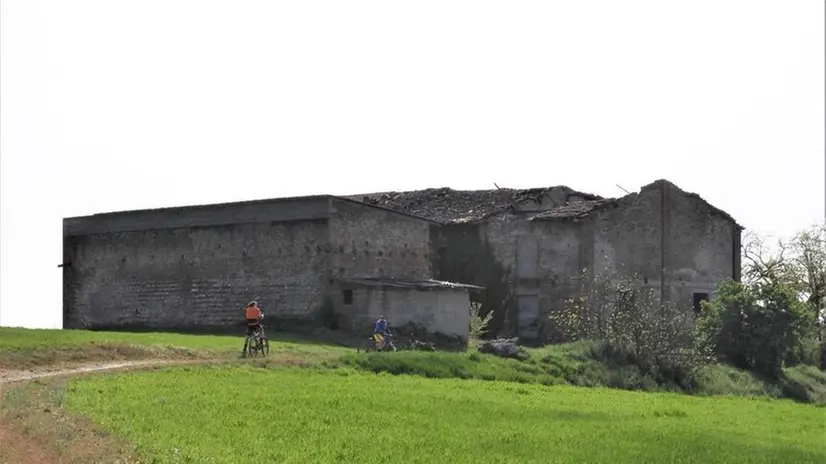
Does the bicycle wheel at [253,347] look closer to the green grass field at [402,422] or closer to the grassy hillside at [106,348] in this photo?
the grassy hillside at [106,348]

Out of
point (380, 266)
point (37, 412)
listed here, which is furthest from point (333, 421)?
point (380, 266)

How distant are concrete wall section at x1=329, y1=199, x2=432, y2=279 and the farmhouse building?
5 centimetres

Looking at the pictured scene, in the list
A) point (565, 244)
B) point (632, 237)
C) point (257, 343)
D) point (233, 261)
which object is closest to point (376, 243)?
point (233, 261)

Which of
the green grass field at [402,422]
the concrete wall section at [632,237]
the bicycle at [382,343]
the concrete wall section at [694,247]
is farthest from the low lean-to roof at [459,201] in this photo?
the green grass field at [402,422]

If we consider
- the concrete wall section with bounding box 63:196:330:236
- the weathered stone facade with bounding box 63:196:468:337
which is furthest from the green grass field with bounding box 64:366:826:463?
the concrete wall section with bounding box 63:196:330:236

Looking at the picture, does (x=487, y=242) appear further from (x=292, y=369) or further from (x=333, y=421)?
(x=333, y=421)

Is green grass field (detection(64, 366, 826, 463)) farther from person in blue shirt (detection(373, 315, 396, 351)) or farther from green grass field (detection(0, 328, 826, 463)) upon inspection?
person in blue shirt (detection(373, 315, 396, 351))

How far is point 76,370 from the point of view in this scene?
89.5ft

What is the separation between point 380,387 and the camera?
2572 cm

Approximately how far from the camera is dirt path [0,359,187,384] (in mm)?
25716

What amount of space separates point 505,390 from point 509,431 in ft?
26.1

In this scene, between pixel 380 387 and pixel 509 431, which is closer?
pixel 509 431

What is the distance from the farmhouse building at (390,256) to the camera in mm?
39406

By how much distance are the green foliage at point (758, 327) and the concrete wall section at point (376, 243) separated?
10852mm
